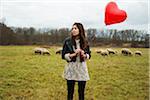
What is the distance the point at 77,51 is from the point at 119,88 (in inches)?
92.7

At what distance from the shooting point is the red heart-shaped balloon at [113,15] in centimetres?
408

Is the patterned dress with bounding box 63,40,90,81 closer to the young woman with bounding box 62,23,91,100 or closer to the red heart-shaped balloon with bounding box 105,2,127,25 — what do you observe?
the young woman with bounding box 62,23,91,100

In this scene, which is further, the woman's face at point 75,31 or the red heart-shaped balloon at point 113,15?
the red heart-shaped balloon at point 113,15

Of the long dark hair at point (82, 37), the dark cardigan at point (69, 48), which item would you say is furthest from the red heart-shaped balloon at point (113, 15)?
A: the dark cardigan at point (69, 48)

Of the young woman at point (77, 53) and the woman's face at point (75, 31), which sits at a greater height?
the woman's face at point (75, 31)

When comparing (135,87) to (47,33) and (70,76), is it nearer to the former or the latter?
(70,76)

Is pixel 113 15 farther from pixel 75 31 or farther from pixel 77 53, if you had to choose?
pixel 77 53

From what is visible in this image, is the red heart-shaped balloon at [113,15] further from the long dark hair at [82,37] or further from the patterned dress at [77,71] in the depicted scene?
the patterned dress at [77,71]

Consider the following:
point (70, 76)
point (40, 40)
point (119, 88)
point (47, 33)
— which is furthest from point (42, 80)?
point (40, 40)

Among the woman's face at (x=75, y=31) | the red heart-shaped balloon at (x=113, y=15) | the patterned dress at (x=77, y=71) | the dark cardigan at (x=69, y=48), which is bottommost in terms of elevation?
the patterned dress at (x=77, y=71)

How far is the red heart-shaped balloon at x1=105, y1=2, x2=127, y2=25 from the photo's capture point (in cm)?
408

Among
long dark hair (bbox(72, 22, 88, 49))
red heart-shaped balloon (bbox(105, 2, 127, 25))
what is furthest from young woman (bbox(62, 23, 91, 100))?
red heart-shaped balloon (bbox(105, 2, 127, 25))

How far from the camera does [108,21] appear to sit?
4.12 m

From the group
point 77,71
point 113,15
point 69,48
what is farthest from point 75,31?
point 113,15
